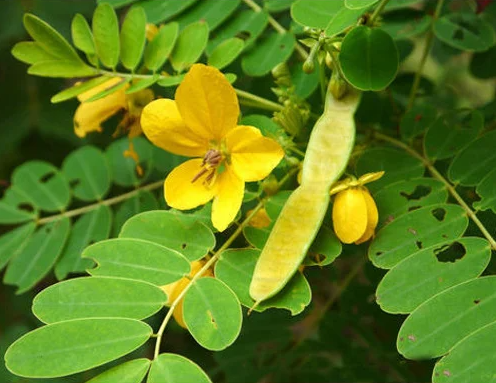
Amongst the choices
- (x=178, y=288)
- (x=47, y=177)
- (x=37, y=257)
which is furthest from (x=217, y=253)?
(x=47, y=177)

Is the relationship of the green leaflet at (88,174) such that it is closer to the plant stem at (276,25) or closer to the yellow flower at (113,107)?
the yellow flower at (113,107)

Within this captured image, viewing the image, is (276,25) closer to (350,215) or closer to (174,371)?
(350,215)

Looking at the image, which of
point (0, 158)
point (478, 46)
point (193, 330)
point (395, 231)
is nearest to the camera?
point (193, 330)

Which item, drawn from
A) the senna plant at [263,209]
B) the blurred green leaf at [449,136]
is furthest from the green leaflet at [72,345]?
the blurred green leaf at [449,136]

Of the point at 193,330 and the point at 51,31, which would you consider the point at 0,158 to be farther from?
the point at 193,330

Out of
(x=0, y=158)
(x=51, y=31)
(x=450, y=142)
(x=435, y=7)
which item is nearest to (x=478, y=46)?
(x=435, y=7)

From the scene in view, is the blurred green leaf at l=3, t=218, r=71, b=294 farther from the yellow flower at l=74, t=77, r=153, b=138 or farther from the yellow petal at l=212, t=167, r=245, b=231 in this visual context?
the yellow petal at l=212, t=167, r=245, b=231

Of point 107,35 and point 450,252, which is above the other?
point 107,35
